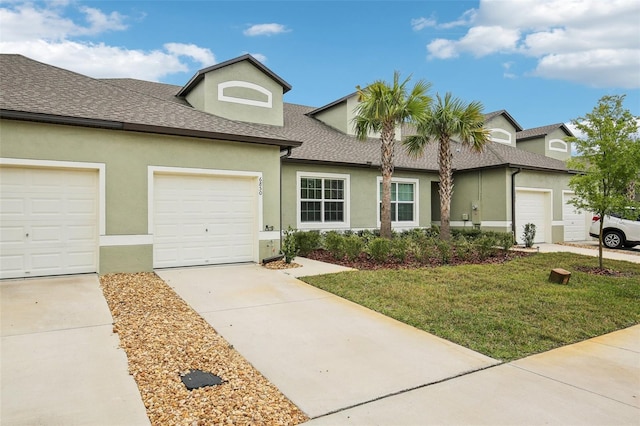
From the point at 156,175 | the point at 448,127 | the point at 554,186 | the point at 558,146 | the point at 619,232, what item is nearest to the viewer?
the point at 156,175

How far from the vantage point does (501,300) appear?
6.80 metres

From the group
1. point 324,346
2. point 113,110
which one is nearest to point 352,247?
point 324,346

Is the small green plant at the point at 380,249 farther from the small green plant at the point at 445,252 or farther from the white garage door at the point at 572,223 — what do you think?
the white garage door at the point at 572,223

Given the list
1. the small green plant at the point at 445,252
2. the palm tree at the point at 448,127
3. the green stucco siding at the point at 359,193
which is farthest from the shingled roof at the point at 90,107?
the palm tree at the point at 448,127

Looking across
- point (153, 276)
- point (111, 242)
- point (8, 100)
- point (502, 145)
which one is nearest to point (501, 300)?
point (153, 276)

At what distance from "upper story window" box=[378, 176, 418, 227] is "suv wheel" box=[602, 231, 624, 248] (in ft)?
27.5

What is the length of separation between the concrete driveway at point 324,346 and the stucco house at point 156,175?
8.52 ft

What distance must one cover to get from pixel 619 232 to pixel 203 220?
17.2 metres

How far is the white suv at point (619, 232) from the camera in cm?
1543

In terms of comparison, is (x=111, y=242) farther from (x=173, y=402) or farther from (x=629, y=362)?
(x=629, y=362)

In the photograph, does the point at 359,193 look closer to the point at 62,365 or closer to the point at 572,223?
the point at 572,223

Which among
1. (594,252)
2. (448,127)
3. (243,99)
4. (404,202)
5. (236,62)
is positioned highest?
(236,62)

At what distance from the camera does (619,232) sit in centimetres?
1575

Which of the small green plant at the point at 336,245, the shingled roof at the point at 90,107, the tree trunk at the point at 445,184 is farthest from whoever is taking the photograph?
the tree trunk at the point at 445,184
